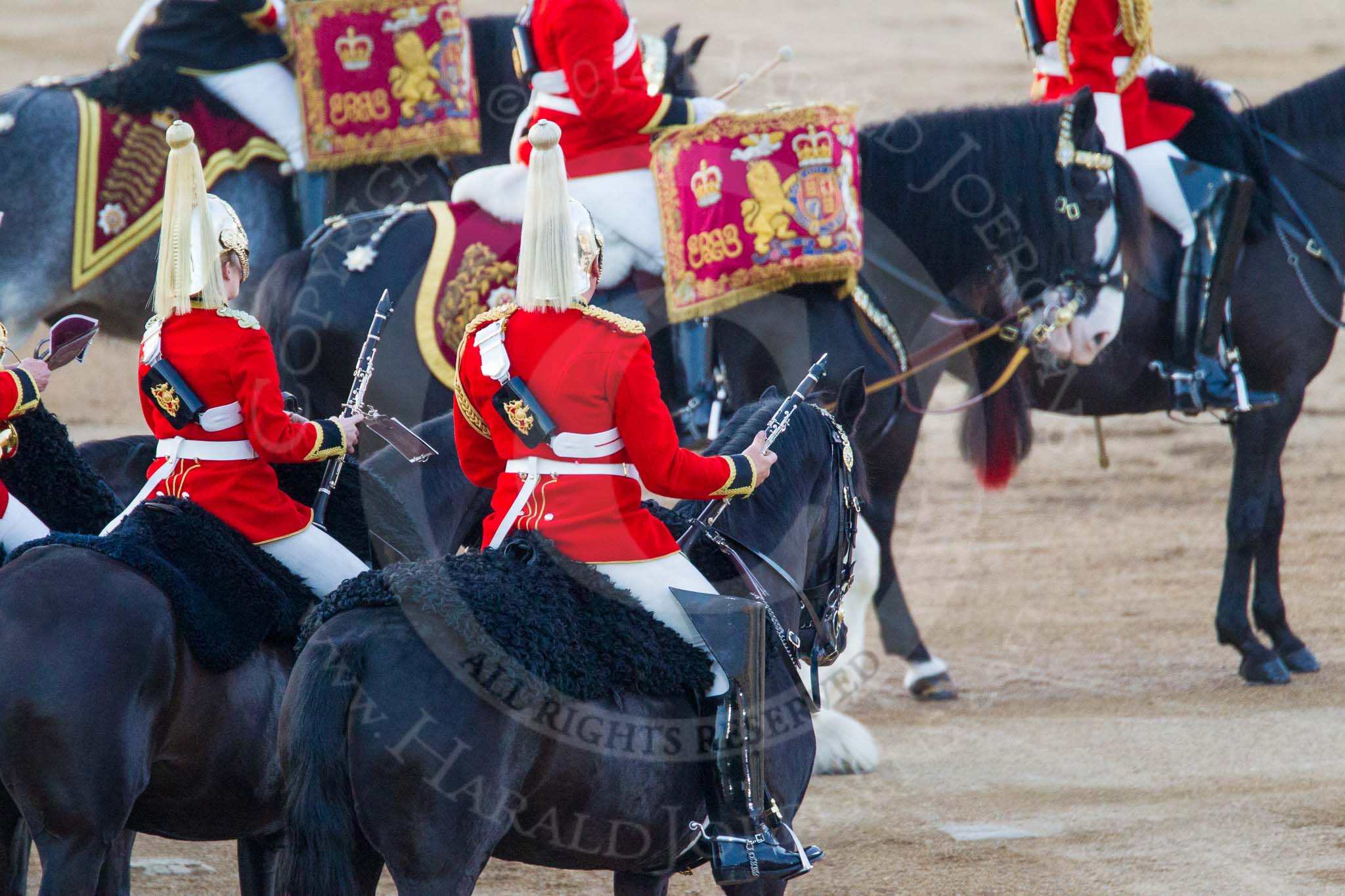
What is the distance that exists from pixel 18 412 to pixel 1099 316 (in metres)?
3.85

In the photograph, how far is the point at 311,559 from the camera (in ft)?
12.1

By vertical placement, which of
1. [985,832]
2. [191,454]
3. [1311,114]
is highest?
[1311,114]

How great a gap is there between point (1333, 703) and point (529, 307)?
4231 millimetres

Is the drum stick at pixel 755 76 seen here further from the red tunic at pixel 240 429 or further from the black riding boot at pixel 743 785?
the black riding boot at pixel 743 785

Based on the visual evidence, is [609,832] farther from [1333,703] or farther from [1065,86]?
[1065,86]

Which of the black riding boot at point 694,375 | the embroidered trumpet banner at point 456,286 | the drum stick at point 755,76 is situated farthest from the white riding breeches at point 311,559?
the drum stick at point 755,76

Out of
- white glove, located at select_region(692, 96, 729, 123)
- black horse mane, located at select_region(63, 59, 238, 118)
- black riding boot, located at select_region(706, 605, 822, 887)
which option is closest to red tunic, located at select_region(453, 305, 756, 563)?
black riding boot, located at select_region(706, 605, 822, 887)

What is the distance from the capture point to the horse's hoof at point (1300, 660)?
6609mm

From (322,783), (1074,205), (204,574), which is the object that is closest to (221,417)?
(204,574)

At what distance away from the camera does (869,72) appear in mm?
17203

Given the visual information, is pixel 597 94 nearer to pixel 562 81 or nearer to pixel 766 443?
pixel 562 81

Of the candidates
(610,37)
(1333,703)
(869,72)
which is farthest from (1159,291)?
(869,72)

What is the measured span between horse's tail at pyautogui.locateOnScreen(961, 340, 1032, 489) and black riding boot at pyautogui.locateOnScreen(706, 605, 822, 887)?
3620 mm

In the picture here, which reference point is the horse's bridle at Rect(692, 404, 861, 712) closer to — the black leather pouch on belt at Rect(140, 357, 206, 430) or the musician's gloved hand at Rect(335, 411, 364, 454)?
the musician's gloved hand at Rect(335, 411, 364, 454)
